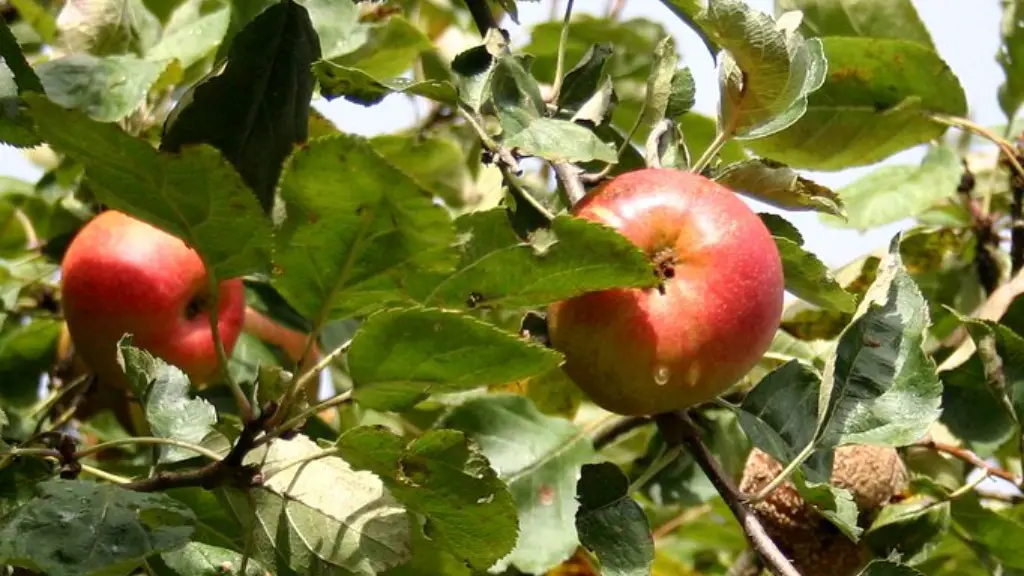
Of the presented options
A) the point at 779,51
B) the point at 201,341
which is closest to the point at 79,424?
the point at 201,341

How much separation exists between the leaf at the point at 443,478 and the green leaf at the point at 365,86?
209 mm

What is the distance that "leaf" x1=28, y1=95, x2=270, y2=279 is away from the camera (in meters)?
0.67

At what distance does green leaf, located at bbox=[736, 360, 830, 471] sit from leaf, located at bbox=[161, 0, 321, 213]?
36 cm

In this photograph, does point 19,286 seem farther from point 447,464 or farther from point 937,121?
point 937,121

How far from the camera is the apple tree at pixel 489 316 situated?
715 mm

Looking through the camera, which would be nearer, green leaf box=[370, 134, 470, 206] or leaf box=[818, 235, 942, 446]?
leaf box=[818, 235, 942, 446]

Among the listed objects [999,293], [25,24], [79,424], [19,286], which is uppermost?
[25,24]

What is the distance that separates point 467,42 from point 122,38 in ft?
2.13

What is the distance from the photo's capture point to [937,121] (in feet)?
4.54

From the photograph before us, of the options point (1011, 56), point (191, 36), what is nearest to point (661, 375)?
point (191, 36)

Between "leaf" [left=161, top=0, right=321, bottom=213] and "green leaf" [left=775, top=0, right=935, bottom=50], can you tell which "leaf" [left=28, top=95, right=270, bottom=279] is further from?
"green leaf" [left=775, top=0, right=935, bottom=50]

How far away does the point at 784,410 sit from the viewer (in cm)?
90

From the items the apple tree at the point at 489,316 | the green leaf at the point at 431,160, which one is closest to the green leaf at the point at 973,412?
the apple tree at the point at 489,316

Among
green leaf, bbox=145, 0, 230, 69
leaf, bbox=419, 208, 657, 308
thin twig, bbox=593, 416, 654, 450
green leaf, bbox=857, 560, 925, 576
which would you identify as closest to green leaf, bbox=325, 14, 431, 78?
green leaf, bbox=145, 0, 230, 69
